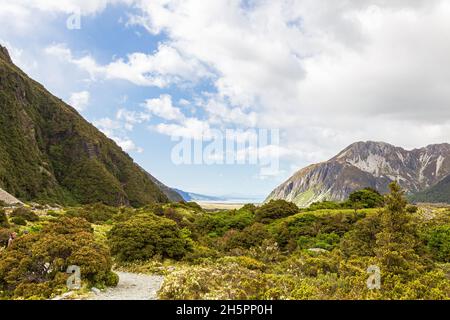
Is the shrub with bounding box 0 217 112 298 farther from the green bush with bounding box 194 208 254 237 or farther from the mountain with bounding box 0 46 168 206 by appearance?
the mountain with bounding box 0 46 168 206

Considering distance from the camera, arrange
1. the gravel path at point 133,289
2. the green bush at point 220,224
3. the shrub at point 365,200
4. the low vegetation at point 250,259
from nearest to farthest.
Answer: the low vegetation at point 250,259 → the gravel path at point 133,289 → the green bush at point 220,224 → the shrub at point 365,200

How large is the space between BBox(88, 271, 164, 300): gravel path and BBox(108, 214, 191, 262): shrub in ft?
9.67

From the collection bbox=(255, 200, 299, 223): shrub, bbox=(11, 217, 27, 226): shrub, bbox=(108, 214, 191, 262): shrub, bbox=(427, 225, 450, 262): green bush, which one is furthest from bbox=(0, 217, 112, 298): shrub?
bbox=(255, 200, 299, 223): shrub

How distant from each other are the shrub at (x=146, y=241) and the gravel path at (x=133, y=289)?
2947 mm

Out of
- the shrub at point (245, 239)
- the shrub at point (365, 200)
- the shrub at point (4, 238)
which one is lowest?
the shrub at point (245, 239)

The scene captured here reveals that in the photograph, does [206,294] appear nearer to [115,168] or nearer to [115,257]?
[115,257]

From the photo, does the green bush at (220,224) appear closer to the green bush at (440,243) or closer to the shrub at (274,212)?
the shrub at (274,212)

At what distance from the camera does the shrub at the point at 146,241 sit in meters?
21.8

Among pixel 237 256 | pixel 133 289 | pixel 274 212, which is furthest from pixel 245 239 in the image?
pixel 133 289

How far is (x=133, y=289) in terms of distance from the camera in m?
14.8

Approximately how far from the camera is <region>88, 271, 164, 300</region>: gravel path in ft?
42.9

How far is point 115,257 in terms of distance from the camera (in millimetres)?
22047

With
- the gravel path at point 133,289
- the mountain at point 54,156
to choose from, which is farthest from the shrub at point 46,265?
the mountain at point 54,156

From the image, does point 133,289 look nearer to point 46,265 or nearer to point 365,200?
point 46,265
